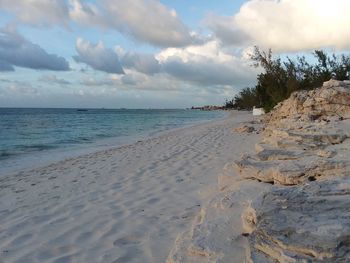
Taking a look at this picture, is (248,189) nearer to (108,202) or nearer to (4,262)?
(108,202)

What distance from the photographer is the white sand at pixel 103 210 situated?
A: 426 cm

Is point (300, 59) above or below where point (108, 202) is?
above

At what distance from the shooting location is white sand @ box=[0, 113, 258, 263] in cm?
426

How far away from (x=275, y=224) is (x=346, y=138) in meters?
4.42

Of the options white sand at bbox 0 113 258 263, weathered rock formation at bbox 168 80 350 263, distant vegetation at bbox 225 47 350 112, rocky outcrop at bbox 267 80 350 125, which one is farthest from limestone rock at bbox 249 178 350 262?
distant vegetation at bbox 225 47 350 112

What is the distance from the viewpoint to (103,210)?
19.0ft

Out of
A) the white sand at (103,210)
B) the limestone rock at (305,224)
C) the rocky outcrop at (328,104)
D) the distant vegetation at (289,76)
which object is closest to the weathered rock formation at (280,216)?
the limestone rock at (305,224)

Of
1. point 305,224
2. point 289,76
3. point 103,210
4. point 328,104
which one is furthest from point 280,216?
point 289,76

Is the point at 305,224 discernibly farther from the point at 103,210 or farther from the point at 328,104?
the point at 328,104

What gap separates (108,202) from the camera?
6293 mm

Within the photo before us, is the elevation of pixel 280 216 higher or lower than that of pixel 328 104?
lower

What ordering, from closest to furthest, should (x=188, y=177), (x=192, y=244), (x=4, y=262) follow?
(x=192, y=244) → (x=4, y=262) → (x=188, y=177)

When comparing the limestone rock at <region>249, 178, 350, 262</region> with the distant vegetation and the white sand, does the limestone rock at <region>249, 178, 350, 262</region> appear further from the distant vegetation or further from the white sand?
the distant vegetation

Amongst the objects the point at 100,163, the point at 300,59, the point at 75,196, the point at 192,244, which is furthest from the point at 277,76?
the point at 192,244
